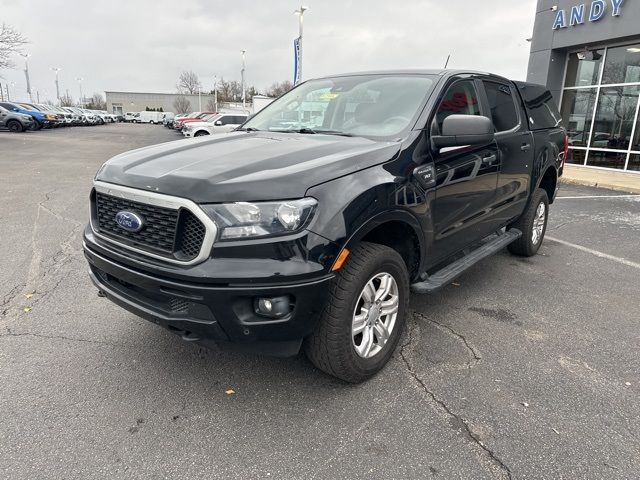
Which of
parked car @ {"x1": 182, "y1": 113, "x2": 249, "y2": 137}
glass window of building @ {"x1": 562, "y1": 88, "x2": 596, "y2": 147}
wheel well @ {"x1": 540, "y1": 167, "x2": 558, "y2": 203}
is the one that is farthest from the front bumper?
parked car @ {"x1": 182, "y1": 113, "x2": 249, "y2": 137}

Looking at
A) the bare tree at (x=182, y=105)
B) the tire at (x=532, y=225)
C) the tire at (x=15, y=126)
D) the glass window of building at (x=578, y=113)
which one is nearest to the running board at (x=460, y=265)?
the tire at (x=532, y=225)

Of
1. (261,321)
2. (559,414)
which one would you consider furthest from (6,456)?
(559,414)

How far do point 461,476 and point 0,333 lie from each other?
3.23 meters

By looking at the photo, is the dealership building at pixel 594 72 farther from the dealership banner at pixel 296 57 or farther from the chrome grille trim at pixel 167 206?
the chrome grille trim at pixel 167 206

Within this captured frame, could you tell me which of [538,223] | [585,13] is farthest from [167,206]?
[585,13]

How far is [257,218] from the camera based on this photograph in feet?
7.67

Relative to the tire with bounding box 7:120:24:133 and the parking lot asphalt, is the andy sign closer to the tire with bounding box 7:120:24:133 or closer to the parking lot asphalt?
the parking lot asphalt

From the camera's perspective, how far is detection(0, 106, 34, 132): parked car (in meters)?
27.8

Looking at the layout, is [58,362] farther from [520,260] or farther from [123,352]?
[520,260]

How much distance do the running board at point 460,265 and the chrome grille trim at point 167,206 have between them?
162 cm

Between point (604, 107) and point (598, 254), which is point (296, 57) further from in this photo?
point (598, 254)

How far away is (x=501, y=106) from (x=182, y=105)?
9812 centimetres

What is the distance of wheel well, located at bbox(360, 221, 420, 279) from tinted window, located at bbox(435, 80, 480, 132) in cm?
78

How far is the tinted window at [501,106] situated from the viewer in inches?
169
